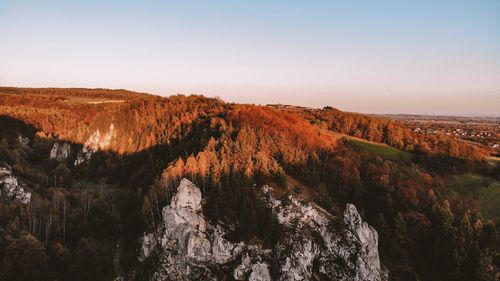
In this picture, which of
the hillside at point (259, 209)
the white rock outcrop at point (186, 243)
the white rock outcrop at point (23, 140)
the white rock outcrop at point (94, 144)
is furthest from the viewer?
the white rock outcrop at point (23, 140)

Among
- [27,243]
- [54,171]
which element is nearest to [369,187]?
[27,243]

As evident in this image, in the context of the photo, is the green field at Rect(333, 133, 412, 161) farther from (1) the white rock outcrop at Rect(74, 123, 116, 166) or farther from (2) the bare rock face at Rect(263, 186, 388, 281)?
(1) the white rock outcrop at Rect(74, 123, 116, 166)

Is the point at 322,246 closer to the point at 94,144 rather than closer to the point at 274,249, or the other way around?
the point at 274,249

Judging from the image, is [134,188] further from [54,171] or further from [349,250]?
[349,250]

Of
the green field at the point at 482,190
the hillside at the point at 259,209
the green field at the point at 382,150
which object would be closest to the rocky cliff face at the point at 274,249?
the hillside at the point at 259,209

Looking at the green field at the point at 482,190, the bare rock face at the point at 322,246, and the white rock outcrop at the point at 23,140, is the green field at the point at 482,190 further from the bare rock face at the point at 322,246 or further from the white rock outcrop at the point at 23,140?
the white rock outcrop at the point at 23,140

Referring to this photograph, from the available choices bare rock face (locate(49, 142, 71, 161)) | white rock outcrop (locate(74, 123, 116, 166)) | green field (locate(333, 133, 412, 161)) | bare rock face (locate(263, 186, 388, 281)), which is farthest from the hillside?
bare rock face (locate(49, 142, 71, 161))
